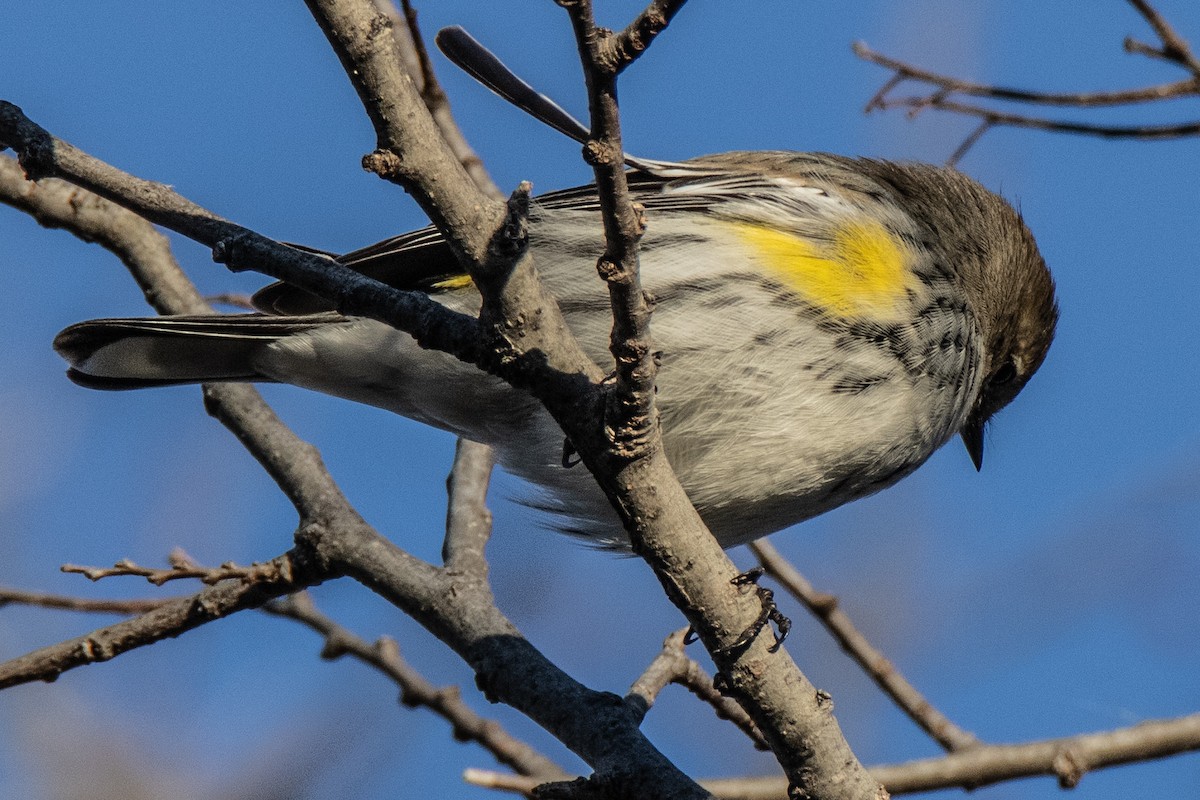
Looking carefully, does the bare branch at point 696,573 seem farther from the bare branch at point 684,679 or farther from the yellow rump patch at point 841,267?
the yellow rump patch at point 841,267

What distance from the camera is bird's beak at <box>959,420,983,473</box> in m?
5.92

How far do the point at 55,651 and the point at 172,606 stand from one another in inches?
13.7

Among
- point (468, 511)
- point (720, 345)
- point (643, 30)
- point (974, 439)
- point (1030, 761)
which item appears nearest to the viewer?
point (643, 30)

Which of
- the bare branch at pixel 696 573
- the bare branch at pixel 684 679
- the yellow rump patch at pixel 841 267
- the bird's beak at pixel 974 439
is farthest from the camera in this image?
the bird's beak at pixel 974 439

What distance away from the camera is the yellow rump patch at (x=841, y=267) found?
4.37m

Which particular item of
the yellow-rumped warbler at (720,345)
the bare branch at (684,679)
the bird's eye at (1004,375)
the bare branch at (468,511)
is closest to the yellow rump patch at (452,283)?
the yellow-rumped warbler at (720,345)

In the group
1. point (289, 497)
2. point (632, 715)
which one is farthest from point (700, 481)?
point (289, 497)

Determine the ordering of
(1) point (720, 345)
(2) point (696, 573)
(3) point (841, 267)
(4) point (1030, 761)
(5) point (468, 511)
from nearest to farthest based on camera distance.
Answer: (2) point (696, 573) < (4) point (1030, 761) < (1) point (720, 345) < (3) point (841, 267) < (5) point (468, 511)

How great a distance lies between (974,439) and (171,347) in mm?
3530

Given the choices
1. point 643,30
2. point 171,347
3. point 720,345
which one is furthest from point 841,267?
point 171,347

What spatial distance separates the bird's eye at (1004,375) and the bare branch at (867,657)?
1649 millimetres

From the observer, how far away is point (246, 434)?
4754mm

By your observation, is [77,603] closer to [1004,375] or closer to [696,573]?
[696,573]

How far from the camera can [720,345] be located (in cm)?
422
